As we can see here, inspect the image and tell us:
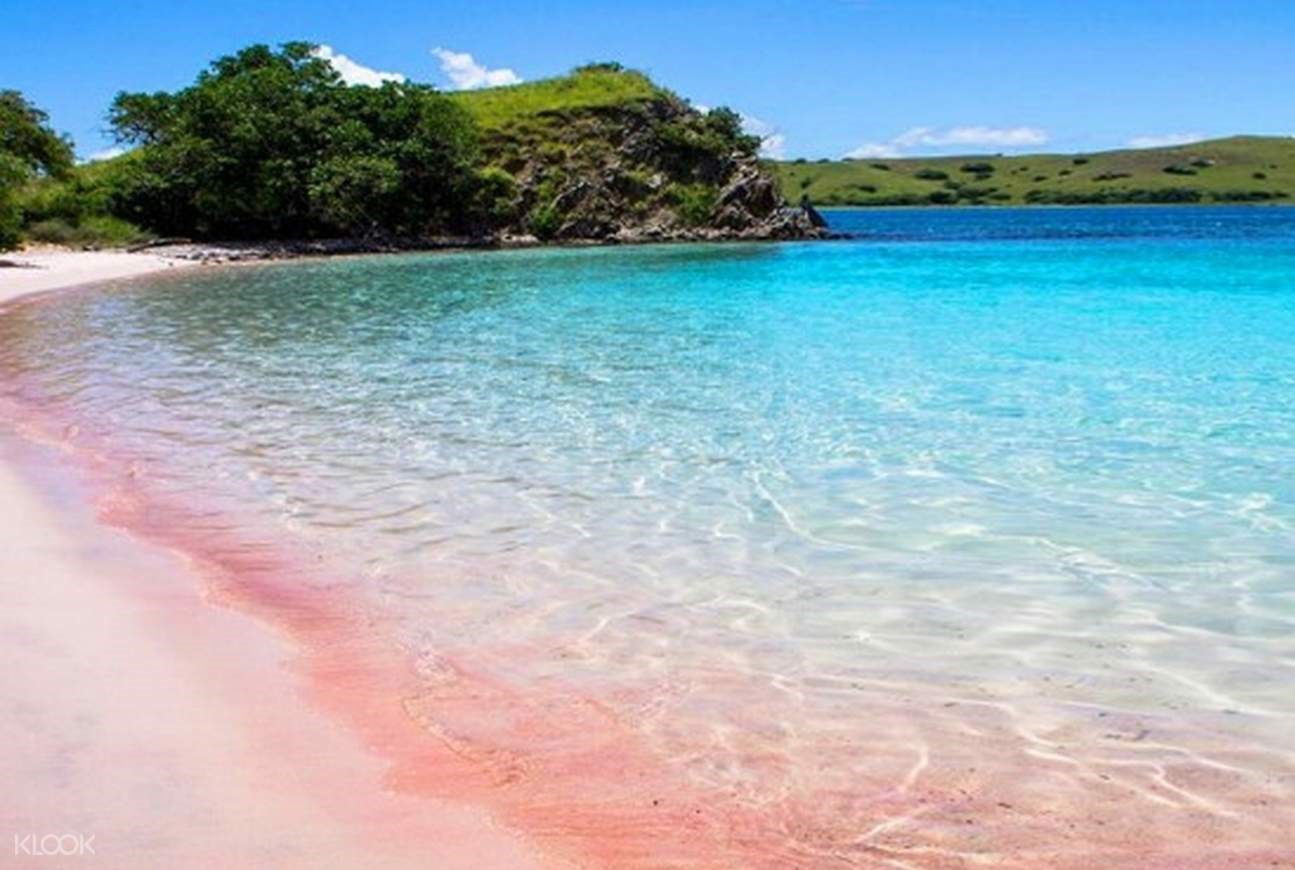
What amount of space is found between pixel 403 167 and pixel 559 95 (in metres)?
16.3

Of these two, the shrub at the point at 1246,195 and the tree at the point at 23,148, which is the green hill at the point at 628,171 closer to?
the tree at the point at 23,148

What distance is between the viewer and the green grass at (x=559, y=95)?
7238 centimetres

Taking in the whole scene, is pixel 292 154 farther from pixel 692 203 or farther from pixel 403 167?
pixel 692 203

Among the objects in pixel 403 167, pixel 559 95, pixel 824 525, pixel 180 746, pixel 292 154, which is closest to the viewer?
pixel 180 746

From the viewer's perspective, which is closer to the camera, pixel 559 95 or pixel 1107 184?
pixel 559 95

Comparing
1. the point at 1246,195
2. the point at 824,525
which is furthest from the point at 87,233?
the point at 1246,195

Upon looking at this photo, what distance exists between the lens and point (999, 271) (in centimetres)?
4259

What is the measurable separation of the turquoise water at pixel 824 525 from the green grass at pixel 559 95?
54008mm

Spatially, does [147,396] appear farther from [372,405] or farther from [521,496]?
[521,496]

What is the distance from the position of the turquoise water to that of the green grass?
177 ft

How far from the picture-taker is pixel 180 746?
4.64 meters

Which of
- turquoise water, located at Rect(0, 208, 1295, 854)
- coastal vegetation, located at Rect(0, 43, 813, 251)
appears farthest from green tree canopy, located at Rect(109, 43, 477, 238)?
turquoise water, located at Rect(0, 208, 1295, 854)

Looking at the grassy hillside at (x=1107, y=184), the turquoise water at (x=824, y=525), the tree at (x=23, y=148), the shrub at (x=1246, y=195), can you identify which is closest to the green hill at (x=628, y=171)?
the tree at (x=23, y=148)

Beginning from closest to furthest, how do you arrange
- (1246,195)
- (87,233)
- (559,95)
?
(87,233) → (559,95) → (1246,195)
